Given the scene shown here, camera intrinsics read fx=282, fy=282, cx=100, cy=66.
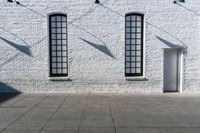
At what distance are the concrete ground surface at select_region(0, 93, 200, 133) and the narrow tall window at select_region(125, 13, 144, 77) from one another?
1.85m

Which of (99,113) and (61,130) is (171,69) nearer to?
(99,113)

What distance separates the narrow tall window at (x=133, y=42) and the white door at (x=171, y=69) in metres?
1.48

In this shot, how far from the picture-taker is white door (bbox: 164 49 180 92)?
16.5 metres

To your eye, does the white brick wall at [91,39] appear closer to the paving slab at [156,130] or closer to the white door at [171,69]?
the white door at [171,69]

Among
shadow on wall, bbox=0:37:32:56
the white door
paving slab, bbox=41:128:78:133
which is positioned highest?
shadow on wall, bbox=0:37:32:56

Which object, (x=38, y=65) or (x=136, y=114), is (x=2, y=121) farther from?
(x=38, y=65)

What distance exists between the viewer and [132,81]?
1623 centimetres

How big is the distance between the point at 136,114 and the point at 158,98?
13.4 feet

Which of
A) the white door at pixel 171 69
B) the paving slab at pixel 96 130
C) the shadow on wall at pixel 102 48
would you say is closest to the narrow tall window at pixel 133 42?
the shadow on wall at pixel 102 48

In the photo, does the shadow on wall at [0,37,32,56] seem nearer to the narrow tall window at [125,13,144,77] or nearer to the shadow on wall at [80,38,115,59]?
the shadow on wall at [80,38,115,59]

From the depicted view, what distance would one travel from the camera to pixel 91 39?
16.1 m

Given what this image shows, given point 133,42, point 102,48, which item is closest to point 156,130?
point 102,48

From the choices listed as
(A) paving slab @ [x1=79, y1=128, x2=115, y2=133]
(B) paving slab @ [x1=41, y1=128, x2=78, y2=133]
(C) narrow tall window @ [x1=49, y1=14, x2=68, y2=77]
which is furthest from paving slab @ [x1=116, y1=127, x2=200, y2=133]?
(C) narrow tall window @ [x1=49, y1=14, x2=68, y2=77]

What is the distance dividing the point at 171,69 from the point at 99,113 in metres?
7.19
